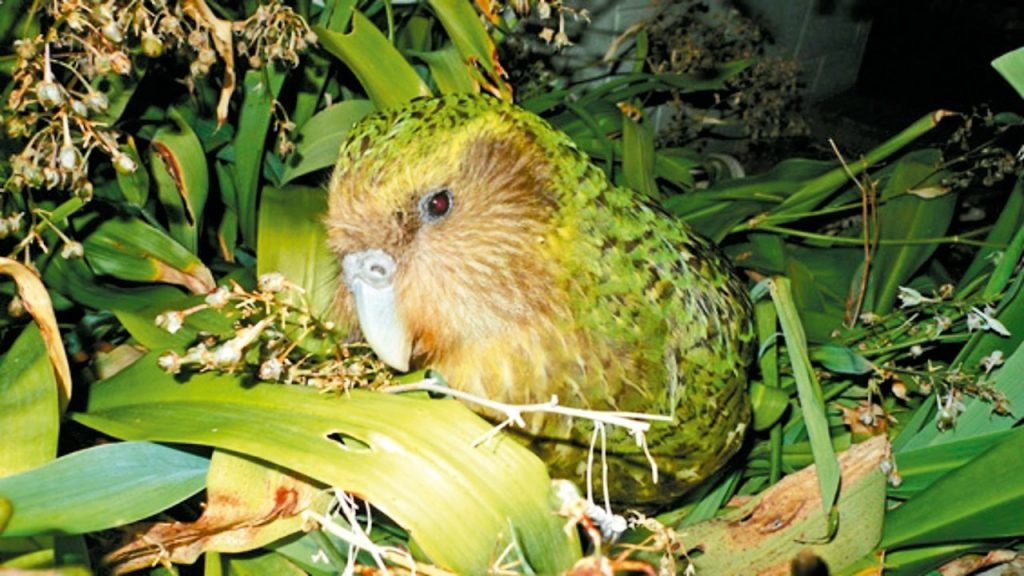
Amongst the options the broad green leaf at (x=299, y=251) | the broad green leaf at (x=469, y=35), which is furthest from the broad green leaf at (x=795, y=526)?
the broad green leaf at (x=469, y=35)

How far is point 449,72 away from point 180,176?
0.88 feet

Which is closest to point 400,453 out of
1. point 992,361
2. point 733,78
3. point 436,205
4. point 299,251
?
point 436,205

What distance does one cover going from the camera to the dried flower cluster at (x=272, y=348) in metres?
0.44

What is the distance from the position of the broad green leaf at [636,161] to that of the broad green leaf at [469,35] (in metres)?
0.23

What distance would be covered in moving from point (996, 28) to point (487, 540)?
162 cm

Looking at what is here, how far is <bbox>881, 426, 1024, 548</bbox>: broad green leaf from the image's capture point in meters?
0.54

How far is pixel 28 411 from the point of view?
45cm

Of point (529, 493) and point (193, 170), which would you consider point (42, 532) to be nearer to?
point (529, 493)

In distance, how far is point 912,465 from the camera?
2.21 ft

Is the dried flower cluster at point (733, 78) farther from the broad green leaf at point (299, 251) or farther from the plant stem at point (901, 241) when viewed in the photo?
the broad green leaf at point (299, 251)

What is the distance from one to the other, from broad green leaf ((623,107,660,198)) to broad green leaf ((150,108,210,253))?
48cm

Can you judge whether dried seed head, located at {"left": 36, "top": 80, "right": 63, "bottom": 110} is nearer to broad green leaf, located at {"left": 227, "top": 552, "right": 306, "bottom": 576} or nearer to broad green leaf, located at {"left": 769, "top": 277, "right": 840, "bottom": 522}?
broad green leaf, located at {"left": 227, "top": 552, "right": 306, "bottom": 576}

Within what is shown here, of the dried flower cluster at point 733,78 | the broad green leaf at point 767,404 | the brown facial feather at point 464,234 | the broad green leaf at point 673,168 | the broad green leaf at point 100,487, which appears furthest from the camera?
the dried flower cluster at point 733,78

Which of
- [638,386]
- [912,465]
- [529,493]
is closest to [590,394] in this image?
[638,386]
